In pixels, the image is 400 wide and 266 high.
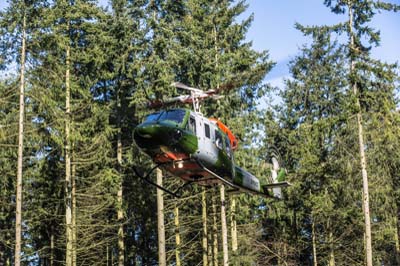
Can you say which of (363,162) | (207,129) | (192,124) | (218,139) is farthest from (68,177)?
(363,162)

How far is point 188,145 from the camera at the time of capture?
41.4ft

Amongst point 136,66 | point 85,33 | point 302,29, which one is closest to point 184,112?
point 136,66

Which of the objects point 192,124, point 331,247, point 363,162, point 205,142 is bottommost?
point 331,247

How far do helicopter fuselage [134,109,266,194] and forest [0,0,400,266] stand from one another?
3.43 meters

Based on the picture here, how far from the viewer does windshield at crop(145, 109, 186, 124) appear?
41.0ft

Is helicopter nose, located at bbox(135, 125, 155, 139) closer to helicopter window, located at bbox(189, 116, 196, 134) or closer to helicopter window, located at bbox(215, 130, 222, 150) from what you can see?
helicopter window, located at bbox(189, 116, 196, 134)

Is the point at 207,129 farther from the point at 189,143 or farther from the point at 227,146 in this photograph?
the point at 227,146

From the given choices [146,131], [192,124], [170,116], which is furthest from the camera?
[192,124]

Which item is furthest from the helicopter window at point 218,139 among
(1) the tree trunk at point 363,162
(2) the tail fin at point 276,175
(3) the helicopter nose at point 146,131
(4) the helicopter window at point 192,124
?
(1) the tree trunk at point 363,162

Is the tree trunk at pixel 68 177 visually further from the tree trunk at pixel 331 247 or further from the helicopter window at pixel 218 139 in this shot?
the tree trunk at pixel 331 247

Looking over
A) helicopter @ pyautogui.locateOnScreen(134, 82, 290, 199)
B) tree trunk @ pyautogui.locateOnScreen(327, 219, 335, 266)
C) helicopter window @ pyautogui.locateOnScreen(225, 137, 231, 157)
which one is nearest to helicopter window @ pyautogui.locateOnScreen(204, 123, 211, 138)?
helicopter @ pyautogui.locateOnScreen(134, 82, 290, 199)

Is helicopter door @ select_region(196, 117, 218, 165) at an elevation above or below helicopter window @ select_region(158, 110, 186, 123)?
below

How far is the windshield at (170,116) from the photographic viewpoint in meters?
12.5

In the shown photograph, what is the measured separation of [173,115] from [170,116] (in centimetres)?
9
